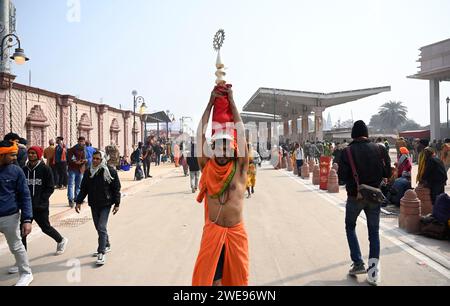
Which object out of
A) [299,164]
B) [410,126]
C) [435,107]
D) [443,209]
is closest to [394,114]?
[410,126]

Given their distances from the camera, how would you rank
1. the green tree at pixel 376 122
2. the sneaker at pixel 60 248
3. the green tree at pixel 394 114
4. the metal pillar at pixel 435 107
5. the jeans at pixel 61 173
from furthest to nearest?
the green tree at pixel 376 122 < the green tree at pixel 394 114 < the metal pillar at pixel 435 107 < the jeans at pixel 61 173 < the sneaker at pixel 60 248

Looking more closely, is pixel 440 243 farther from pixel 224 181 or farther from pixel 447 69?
pixel 447 69

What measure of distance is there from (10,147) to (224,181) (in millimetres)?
2896

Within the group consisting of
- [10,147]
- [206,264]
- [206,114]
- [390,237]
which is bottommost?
[390,237]

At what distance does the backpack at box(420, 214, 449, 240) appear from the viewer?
6266mm

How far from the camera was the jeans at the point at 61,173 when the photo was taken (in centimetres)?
1369

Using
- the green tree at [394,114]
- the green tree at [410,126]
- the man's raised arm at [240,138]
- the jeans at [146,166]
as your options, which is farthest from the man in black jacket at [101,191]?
the green tree at [410,126]

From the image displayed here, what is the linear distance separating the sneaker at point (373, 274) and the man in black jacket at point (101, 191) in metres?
3.72

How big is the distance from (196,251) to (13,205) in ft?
8.92

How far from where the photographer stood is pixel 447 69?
32.8 m

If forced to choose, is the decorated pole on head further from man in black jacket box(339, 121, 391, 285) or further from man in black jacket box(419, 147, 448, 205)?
man in black jacket box(419, 147, 448, 205)

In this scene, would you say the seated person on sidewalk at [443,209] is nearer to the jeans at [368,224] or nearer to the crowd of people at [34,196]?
the jeans at [368,224]

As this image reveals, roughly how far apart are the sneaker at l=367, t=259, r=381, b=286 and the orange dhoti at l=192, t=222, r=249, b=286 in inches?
77.6
